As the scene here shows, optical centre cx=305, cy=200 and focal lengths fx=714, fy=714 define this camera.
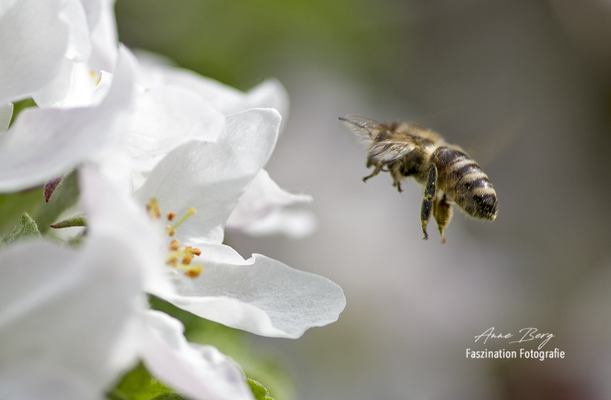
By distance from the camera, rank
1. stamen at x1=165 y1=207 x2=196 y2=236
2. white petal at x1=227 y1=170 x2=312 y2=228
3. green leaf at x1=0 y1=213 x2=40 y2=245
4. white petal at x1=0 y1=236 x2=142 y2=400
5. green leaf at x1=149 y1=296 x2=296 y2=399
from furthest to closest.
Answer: green leaf at x1=149 y1=296 x2=296 y2=399 < white petal at x1=227 y1=170 x2=312 y2=228 < stamen at x1=165 y1=207 x2=196 y2=236 < green leaf at x1=0 y1=213 x2=40 y2=245 < white petal at x1=0 y1=236 x2=142 y2=400

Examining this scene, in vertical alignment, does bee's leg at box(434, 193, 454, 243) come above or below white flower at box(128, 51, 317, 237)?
above

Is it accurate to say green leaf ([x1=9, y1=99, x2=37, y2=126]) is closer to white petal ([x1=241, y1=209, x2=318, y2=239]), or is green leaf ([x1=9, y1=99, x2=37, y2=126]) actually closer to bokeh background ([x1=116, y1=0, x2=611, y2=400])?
white petal ([x1=241, y1=209, x2=318, y2=239])

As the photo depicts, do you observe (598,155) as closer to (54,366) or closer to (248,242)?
(248,242)

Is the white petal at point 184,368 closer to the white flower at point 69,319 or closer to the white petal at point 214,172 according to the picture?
the white flower at point 69,319

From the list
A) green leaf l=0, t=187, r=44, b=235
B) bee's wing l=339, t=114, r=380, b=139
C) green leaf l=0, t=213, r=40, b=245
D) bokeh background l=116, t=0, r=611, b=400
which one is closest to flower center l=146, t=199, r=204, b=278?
green leaf l=0, t=213, r=40, b=245

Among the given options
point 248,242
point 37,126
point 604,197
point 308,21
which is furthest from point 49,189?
point 604,197

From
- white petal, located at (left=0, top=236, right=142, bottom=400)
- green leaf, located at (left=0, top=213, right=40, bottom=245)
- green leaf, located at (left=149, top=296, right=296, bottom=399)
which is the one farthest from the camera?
green leaf, located at (left=149, top=296, right=296, bottom=399)

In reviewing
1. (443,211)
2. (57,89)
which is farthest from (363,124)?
(57,89)
